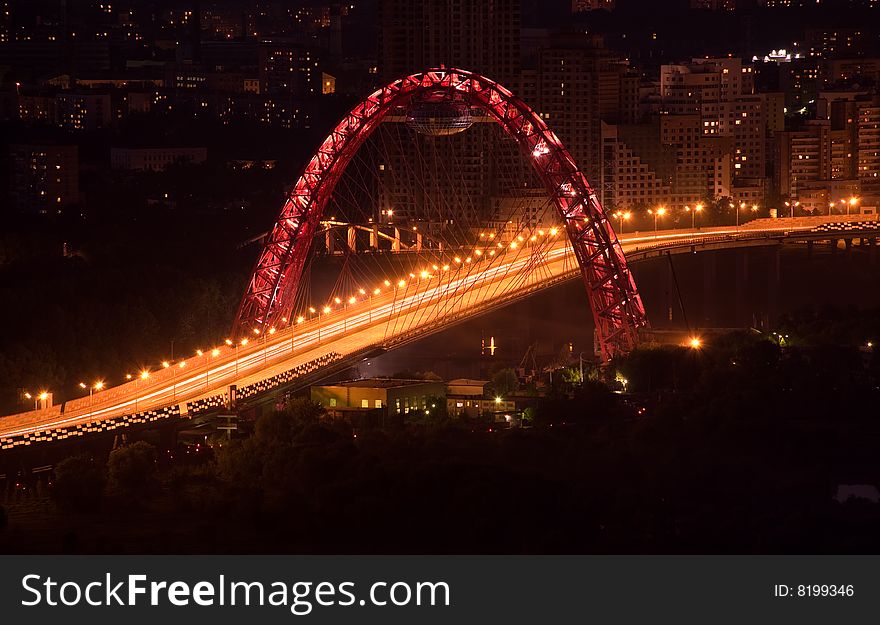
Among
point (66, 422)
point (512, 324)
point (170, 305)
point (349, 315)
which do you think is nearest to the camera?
point (66, 422)

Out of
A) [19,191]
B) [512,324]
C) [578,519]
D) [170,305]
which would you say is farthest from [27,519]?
[19,191]

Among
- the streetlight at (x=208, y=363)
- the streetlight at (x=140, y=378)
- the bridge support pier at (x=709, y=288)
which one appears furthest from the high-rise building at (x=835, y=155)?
the streetlight at (x=140, y=378)

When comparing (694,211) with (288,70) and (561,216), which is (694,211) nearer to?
(561,216)

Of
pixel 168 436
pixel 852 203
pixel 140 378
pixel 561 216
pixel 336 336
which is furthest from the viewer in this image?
pixel 852 203

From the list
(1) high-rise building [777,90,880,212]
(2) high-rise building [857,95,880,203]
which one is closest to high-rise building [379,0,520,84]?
(1) high-rise building [777,90,880,212]

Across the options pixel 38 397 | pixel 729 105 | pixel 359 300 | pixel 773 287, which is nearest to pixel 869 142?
pixel 729 105

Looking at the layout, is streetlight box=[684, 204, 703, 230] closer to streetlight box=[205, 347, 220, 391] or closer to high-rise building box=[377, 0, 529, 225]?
high-rise building box=[377, 0, 529, 225]

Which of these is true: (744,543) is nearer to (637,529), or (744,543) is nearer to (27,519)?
(637,529)
